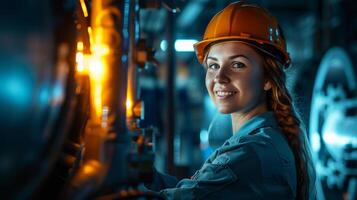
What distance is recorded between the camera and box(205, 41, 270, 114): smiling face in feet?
7.45

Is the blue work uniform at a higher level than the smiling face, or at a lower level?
lower

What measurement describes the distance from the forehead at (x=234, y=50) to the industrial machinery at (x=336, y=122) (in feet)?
13.1

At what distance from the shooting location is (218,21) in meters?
2.41

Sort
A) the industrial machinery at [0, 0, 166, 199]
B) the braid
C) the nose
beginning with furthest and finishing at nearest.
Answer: the nose
the braid
the industrial machinery at [0, 0, 166, 199]

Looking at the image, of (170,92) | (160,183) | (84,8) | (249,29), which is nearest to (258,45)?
(249,29)

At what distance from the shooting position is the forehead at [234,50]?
7.50 feet

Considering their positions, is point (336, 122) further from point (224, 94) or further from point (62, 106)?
point (62, 106)

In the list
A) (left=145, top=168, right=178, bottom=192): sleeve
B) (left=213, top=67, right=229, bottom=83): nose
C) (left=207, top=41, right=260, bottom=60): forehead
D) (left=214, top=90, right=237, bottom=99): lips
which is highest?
(left=207, top=41, right=260, bottom=60): forehead

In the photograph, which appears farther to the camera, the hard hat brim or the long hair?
the hard hat brim

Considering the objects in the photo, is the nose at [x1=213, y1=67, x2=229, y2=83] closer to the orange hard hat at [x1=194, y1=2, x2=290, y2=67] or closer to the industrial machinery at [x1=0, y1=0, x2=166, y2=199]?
the orange hard hat at [x1=194, y1=2, x2=290, y2=67]

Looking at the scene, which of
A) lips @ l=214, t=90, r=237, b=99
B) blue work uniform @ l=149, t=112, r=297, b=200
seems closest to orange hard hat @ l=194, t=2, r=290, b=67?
lips @ l=214, t=90, r=237, b=99

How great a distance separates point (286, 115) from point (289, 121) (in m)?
0.04

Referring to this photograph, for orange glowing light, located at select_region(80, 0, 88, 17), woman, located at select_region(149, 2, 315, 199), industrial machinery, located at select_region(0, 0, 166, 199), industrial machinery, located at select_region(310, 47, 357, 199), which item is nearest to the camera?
industrial machinery, located at select_region(0, 0, 166, 199)

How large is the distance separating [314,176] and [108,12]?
1.42 meters
